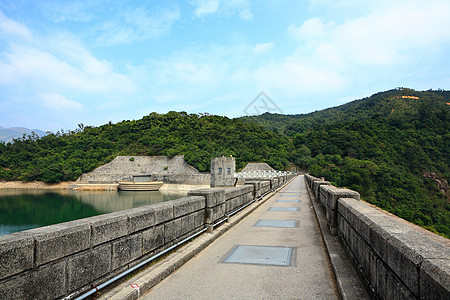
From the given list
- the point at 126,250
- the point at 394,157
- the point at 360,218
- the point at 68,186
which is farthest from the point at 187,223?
the point at 394,157

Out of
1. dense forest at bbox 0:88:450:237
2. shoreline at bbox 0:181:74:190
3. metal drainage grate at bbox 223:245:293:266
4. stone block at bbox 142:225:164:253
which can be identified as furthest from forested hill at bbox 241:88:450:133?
stone block at bbox 142:225:164:253

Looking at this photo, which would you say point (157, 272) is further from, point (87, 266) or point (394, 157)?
point (394, 157)

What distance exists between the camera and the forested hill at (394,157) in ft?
164

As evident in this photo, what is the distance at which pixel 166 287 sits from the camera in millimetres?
4090

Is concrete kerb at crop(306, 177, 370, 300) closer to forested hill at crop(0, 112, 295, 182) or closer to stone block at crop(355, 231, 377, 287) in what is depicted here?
stone block at crop(355, 231, 377, 287)

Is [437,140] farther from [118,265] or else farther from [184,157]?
[118,265]

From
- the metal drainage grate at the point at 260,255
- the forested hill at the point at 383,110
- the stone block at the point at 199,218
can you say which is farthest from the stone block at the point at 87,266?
the forested hill at the point at 383,110

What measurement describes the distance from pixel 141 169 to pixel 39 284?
88.0 metres

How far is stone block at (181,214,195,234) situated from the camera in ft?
18.5

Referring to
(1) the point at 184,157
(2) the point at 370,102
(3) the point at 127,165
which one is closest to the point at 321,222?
(1) the point at 184,157

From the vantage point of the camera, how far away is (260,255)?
18.5 feet

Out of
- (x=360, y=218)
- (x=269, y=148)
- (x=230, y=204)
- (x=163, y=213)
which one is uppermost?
(x=269, y=148)

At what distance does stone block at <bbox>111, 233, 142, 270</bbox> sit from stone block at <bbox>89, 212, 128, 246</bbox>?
4.6 inches

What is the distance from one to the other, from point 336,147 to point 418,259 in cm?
10439
